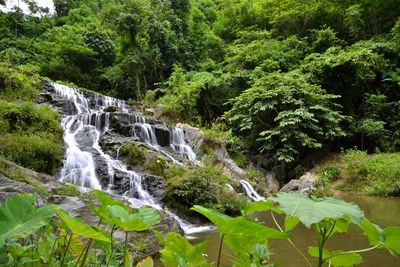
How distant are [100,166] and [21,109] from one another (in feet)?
11.2

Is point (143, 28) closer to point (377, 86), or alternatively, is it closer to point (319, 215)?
point (377, 86)

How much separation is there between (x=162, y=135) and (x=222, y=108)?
22.5 feet

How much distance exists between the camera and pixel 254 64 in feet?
66.5

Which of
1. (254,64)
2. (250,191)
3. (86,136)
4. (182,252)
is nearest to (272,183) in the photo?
(250,191)

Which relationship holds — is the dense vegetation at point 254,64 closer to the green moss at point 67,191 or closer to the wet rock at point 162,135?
the wet rock at point 162,135

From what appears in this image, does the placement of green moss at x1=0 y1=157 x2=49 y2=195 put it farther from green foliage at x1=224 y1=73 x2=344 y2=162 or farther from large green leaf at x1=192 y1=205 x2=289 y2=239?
green foliage at x1=224 y1=73 x2=344 y2=162

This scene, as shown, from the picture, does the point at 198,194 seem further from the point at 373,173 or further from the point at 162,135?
the point at 373,173

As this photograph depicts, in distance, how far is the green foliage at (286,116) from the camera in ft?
49.3

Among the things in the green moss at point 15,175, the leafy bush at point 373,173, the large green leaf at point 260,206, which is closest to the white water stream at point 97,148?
the green moss at point 15,175

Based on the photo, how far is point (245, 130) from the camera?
17156 mm

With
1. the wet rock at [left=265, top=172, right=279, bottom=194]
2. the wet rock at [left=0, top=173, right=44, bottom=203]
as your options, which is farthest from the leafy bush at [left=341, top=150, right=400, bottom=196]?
the wet rock at [left=0, top=173, right=44, bottom=203]

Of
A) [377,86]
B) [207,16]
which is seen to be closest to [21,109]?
[377,86]

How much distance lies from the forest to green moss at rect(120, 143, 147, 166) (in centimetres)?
4

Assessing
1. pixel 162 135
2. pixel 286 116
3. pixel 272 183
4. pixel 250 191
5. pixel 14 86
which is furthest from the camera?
pixel 286 116
